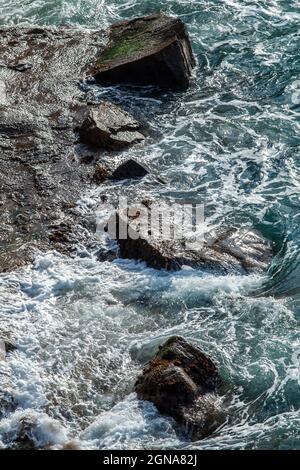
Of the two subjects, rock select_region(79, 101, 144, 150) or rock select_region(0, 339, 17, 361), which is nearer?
rock select_region(0, 339, 17, 361)

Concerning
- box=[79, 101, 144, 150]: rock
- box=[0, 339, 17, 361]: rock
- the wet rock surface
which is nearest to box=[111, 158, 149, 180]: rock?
the wet rock surface

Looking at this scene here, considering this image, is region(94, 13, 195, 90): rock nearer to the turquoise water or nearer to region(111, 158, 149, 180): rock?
the turquoise water

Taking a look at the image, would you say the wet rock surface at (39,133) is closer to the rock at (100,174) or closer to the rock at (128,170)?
the rock at (100,174)

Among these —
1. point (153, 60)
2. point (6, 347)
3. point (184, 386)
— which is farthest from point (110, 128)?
point (184, 386)

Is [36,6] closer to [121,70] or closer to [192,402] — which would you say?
[121,70]

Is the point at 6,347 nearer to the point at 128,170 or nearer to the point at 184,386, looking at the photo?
the point at 184,386
